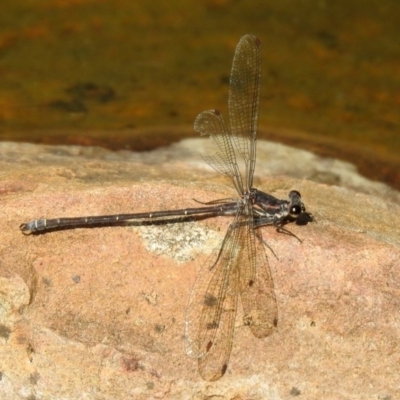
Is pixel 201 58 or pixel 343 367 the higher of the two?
pixel 201 58

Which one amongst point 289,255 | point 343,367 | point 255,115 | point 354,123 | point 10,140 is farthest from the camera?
point 354,123

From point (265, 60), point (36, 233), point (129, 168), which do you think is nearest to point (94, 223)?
point (36, 233)

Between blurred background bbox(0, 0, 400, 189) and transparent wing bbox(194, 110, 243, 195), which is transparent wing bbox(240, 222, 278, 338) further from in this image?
blurred background bbox(0, 0, 400, 189)

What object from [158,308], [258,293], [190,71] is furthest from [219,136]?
[190,71]

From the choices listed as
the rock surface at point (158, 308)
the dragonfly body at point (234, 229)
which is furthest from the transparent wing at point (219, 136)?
the rock surface at point (158, 308)

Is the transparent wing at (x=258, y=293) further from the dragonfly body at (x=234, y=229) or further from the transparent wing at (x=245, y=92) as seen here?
the transparent wing at (x=245, y=92)

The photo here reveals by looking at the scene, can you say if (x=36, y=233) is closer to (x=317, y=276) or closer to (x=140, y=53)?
(x=317, y=276)

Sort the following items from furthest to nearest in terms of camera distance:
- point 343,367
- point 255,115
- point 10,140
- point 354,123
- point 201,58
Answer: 1. point 201,58
2. point 354,123
3. point 10,140
4. point 255,115
5. point 343,367

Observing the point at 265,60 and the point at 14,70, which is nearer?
the point at 14,70
